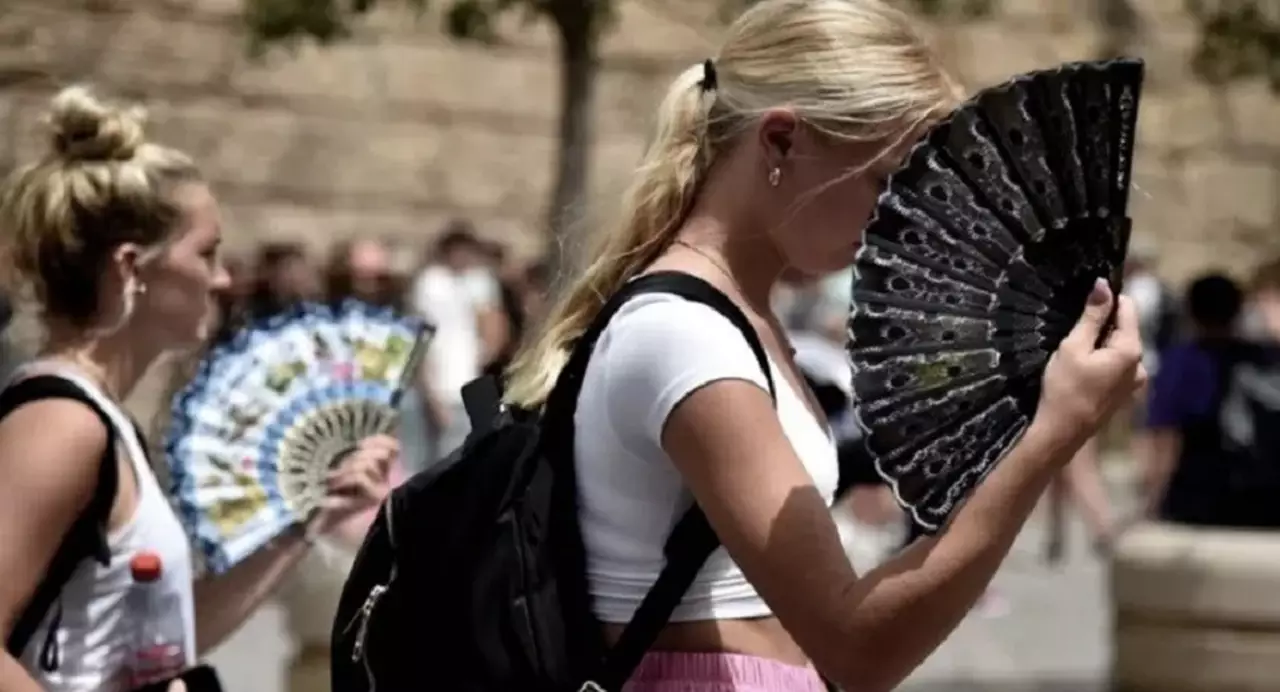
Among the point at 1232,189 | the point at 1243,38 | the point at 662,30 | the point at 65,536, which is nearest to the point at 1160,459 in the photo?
the point at 1243,38

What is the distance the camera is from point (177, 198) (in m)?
3.74

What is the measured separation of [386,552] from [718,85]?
2.09ft

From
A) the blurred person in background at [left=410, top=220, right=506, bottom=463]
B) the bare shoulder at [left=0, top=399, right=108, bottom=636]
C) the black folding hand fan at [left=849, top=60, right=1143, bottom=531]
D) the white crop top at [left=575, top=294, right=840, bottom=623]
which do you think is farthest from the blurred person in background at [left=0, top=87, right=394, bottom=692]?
the blurred person in background at [left=410, top=220, right=506, bottom=463]

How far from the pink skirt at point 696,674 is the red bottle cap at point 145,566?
1.07m

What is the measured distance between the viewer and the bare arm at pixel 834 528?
8.01 ft

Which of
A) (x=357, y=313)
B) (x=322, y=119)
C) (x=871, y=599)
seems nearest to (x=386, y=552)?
(x=871, y=599)

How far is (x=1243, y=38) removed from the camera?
13.7 m

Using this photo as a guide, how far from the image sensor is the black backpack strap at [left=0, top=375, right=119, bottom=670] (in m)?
3.36

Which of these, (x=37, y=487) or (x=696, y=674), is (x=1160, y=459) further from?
(x=696, y=674)

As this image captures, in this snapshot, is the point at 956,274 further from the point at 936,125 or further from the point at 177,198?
the point at 177,198

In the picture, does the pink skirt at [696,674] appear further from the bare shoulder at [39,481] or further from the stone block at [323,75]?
the stone block at [323,75]

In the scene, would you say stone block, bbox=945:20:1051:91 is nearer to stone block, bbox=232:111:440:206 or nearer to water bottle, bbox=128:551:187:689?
stone block, bbox=232:111:440:206

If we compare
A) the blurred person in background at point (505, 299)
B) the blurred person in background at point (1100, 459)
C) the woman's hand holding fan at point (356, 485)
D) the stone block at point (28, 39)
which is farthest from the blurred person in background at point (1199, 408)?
the stone block at point (28, 39)

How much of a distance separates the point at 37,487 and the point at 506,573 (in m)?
0.94
